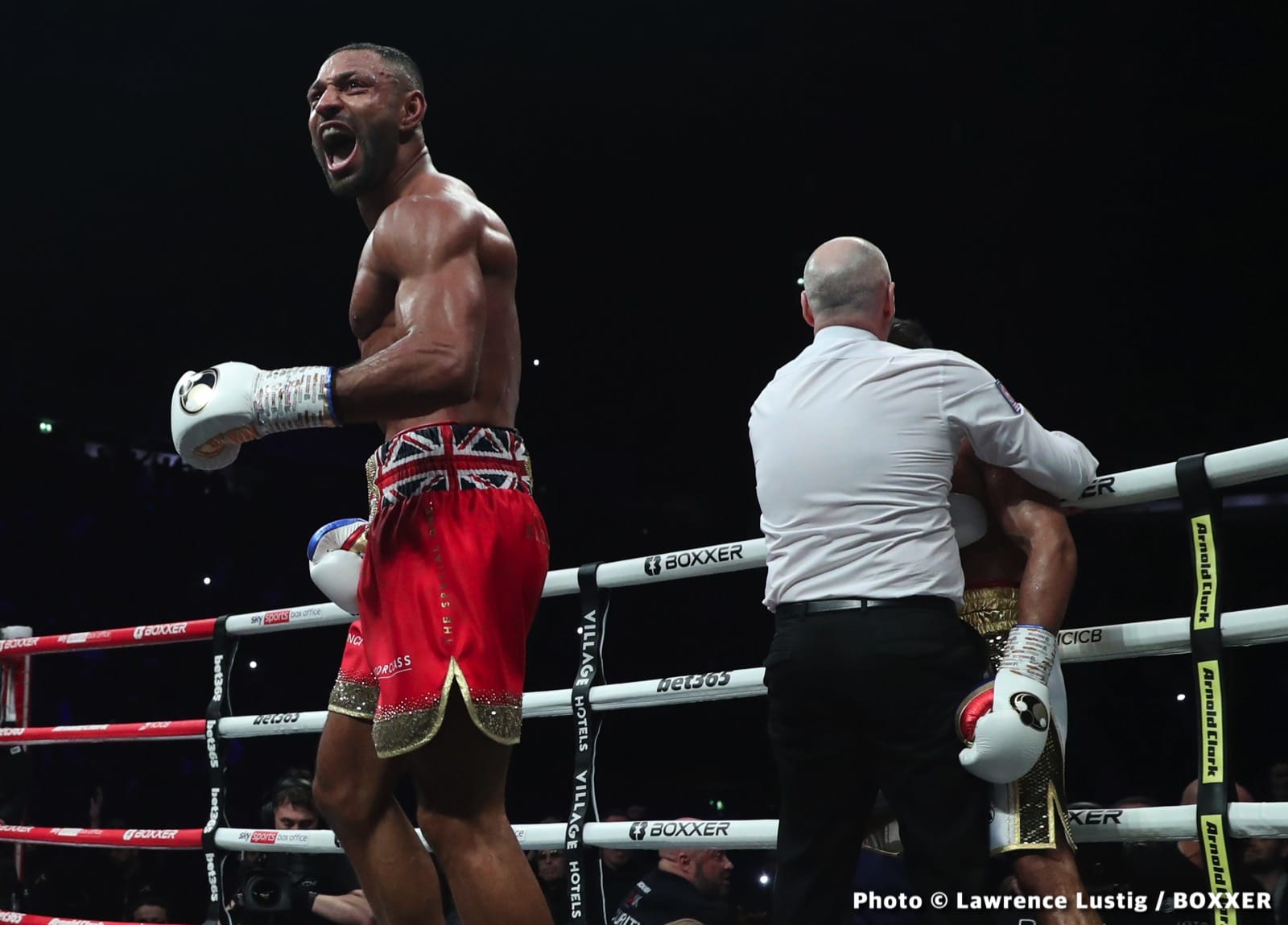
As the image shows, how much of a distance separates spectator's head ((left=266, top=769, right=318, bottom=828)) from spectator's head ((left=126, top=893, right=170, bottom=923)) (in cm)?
92

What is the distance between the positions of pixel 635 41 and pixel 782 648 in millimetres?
6768

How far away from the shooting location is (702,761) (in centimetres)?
1132

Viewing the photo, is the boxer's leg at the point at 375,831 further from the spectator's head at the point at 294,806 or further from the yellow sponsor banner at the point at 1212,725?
the spectator's head at the point at 294,806

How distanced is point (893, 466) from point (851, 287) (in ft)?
1.05

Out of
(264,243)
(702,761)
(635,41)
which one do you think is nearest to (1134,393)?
(702,761)

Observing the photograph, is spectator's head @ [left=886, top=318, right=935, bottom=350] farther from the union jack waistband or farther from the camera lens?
the camera lens

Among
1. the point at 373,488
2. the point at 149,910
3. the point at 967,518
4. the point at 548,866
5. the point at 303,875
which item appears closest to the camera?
the point at 967,518

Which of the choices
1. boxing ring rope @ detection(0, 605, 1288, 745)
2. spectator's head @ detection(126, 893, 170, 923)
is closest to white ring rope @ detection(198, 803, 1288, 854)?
boxing ring rope @ detection(0, 605, 1288, 745)

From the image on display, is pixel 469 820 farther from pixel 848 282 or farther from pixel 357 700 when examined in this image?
pixel 848 282

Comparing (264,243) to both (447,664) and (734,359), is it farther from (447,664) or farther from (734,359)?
(447,664)

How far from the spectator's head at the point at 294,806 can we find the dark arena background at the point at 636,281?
8.02 ft

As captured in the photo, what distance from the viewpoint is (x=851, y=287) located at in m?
2.04

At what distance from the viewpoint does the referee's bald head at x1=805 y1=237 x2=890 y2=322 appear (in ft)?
6.70

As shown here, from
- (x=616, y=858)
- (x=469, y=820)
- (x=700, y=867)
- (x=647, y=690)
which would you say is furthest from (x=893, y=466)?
(x=616, y=858)
